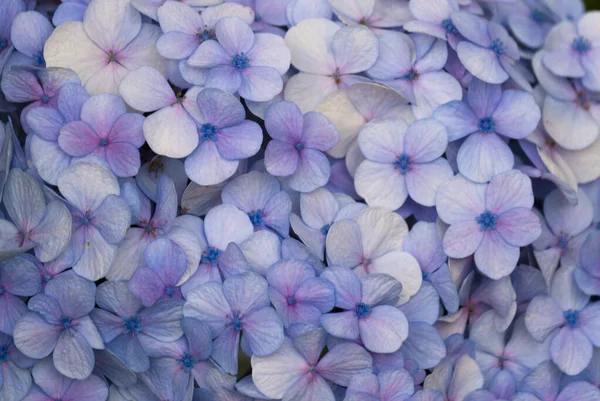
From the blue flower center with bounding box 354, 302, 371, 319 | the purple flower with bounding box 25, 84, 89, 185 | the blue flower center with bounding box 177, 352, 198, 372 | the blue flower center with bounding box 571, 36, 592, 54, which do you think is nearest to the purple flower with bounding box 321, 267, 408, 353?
the blue flower center with bounding box 354, 302, 371, 319

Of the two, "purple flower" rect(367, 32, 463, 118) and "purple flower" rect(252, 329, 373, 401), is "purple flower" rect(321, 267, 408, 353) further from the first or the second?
"purple flower" rect(367, 32, 463, 118)

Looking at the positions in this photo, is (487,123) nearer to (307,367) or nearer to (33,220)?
(307,367)

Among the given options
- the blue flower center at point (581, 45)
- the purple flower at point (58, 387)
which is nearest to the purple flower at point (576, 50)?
the blue flower center at point (581, 45)

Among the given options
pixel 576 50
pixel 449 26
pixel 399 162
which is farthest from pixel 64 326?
pixel 576 50

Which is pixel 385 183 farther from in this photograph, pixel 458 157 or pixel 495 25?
pixel 495 25

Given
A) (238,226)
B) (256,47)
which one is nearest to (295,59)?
(256,47)

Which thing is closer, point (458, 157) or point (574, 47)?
point (458, 157)

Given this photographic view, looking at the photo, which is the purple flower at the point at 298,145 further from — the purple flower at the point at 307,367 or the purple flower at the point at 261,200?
the purple flower at the point at 307,367
